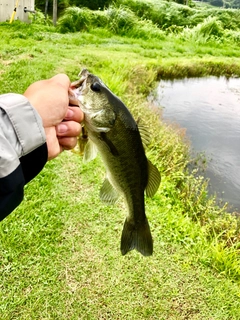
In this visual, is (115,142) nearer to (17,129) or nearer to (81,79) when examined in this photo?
(81,79)

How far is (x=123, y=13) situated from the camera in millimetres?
15148

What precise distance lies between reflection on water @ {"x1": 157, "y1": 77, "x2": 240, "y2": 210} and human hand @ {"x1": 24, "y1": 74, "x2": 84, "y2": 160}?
4201 mm

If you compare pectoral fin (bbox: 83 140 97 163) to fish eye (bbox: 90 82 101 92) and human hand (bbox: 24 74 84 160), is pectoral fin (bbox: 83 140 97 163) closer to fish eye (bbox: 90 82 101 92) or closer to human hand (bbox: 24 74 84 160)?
human hand (bbox: 24 74 84 160)

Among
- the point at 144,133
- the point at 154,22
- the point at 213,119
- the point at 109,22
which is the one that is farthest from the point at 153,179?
the point at 154,22

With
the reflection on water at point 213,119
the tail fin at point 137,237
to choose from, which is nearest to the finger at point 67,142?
the tail fin at point 137,237

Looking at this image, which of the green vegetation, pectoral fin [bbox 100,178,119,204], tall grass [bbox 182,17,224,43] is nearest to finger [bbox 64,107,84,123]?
pectoral fin [bbox 100,178,119,204]

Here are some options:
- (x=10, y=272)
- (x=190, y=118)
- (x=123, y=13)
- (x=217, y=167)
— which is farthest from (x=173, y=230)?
(x=123, y=13)

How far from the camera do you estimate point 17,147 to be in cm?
125

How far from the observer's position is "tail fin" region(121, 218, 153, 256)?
1.88 meters

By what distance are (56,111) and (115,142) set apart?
11.1 inches

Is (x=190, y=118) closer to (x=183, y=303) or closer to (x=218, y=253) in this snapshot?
(x=218, y=253)

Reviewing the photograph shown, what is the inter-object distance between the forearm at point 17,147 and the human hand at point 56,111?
9 centimetres

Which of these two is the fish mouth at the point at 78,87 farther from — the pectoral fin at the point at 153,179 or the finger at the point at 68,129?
the pectoral fin at the point at 153,179

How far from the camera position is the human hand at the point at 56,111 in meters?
1.41
